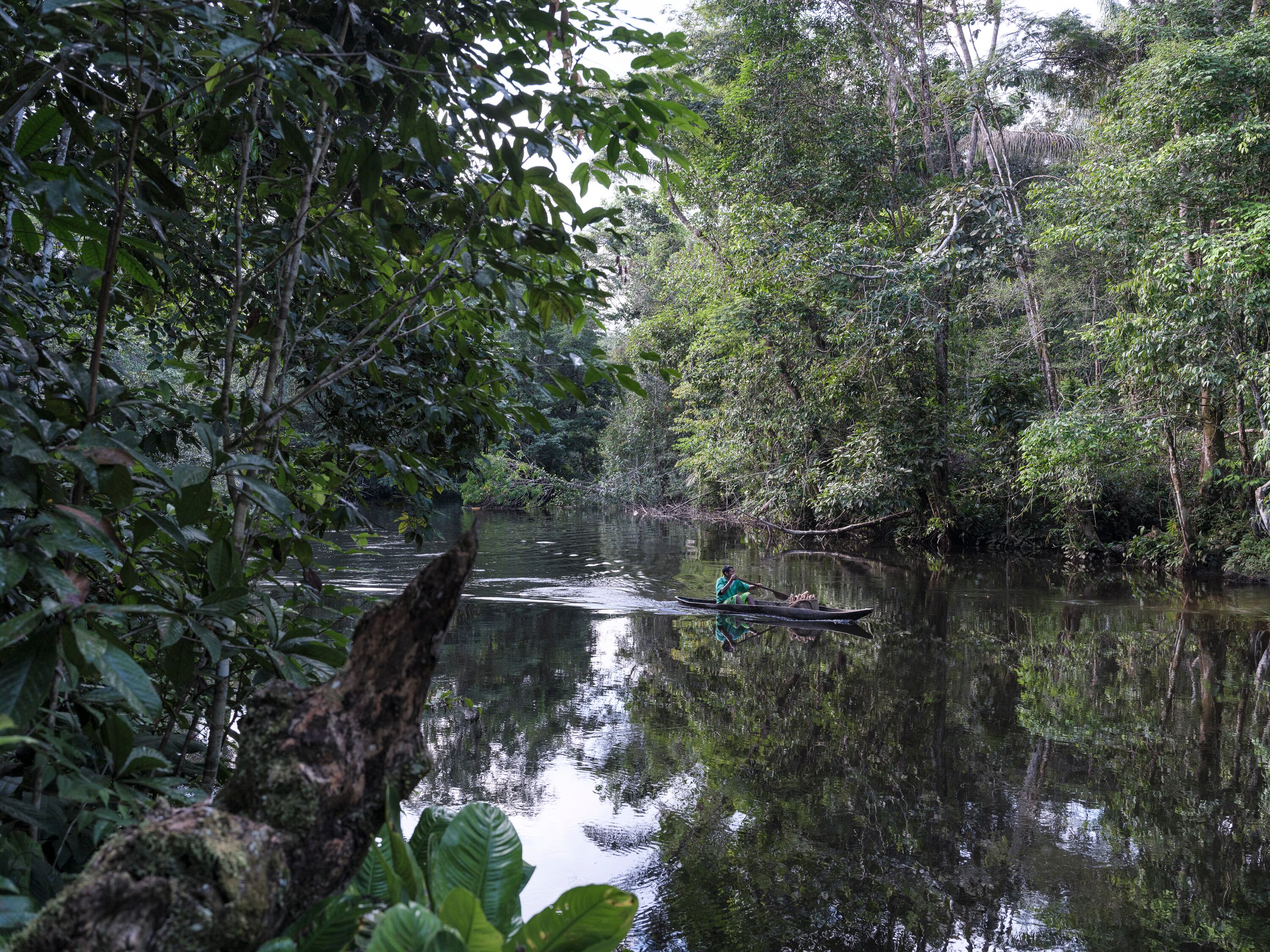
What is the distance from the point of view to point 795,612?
461 inches

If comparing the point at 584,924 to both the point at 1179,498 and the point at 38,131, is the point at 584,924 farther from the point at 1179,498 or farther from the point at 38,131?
the point at 1179,498

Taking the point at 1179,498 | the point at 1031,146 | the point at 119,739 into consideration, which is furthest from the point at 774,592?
the point at 1031,146

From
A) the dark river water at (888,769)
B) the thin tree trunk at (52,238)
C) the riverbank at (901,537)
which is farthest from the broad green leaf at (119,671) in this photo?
the riverbank at (901,537)

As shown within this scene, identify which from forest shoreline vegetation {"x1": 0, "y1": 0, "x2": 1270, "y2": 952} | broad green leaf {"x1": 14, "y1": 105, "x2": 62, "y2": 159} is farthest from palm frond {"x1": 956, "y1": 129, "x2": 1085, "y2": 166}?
broad green leaf {"x1": 14, "y1": 105, "x2": 62, "y2": 159}

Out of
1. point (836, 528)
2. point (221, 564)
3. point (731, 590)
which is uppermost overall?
point (221, 564)

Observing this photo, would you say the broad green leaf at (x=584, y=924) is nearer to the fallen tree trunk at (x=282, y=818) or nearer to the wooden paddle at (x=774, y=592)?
the fallen tree trunk at (x=282, y=818)

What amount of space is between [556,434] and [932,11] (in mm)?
19240

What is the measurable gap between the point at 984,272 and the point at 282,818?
16.7 meters

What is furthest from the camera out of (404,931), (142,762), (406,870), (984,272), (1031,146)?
(1031,146)

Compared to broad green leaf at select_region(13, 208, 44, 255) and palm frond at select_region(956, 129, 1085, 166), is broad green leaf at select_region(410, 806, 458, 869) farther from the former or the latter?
palm frond at select_region(956, 129, 1085, 166)

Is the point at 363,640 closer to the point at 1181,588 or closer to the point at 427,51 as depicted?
the point at 427,51

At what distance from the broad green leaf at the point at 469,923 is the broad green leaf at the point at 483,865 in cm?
Result: 21

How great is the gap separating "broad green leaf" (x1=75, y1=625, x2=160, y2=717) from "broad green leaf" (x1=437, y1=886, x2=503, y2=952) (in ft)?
1.63

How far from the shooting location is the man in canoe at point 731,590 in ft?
40.0
